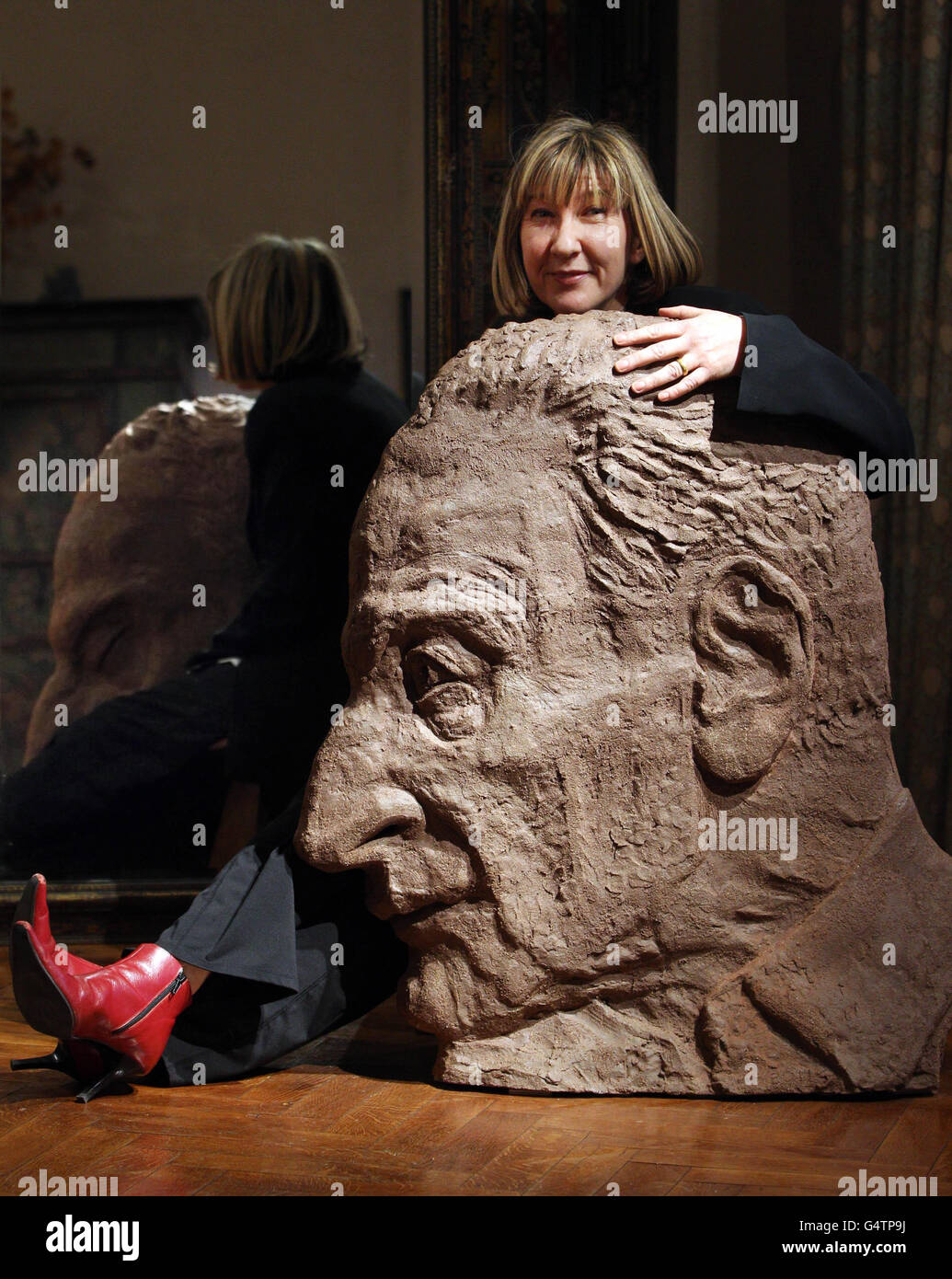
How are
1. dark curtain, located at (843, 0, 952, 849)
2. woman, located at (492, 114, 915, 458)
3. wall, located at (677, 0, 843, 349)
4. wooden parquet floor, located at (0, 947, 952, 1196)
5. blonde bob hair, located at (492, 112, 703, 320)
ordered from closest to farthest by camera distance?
wooden parquet floor, located at (0, 947, 952, 1196) → woman, located at (492, 114, 915, 458) → blonde bob hair, located at (492, 112, 703, 320) → dark curtain, located at (843, 0, 952, 849) → wall, located at (677, 0, 843, 349)

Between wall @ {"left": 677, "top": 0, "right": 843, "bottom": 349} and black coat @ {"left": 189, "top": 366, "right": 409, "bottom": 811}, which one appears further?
wall @ {"left": 677, "top": 0, "right": 843, "bottom": 349}

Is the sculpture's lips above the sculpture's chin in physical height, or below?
above

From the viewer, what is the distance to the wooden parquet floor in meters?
2.54

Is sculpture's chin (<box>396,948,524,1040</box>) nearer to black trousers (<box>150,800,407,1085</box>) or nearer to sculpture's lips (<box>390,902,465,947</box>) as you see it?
sculpture's lips (<box>390,902,465,947</box>)

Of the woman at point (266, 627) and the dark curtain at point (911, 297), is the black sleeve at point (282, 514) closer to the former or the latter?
the woman at point (266, 627)

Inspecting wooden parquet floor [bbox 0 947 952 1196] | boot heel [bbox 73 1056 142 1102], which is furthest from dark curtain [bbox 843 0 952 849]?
boot heel [bbox 73 1056 142 1102]

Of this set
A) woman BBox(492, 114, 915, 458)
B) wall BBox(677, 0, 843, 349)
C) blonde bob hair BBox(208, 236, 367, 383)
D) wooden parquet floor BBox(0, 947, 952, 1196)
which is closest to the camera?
wooden parquet floor BBox(0, 947, 952, 1196)

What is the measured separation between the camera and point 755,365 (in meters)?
2.97

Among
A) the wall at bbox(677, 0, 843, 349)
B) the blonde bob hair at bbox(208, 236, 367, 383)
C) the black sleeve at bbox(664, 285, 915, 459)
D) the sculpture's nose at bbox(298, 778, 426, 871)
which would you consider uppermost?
the wall at bbox(677, 0, 843, 349)

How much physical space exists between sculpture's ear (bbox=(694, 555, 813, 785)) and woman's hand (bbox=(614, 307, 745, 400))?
400 mm

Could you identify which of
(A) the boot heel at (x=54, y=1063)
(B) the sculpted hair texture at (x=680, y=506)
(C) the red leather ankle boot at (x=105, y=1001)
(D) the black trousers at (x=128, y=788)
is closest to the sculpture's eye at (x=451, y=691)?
(B) the sculpted hair texture at (x=680, y=506)

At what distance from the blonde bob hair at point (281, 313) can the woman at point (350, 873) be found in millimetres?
876

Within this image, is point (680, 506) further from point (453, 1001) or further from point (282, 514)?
point (282, 514)

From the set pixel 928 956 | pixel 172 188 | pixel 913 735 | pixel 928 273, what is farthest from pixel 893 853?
pixel 172 188
